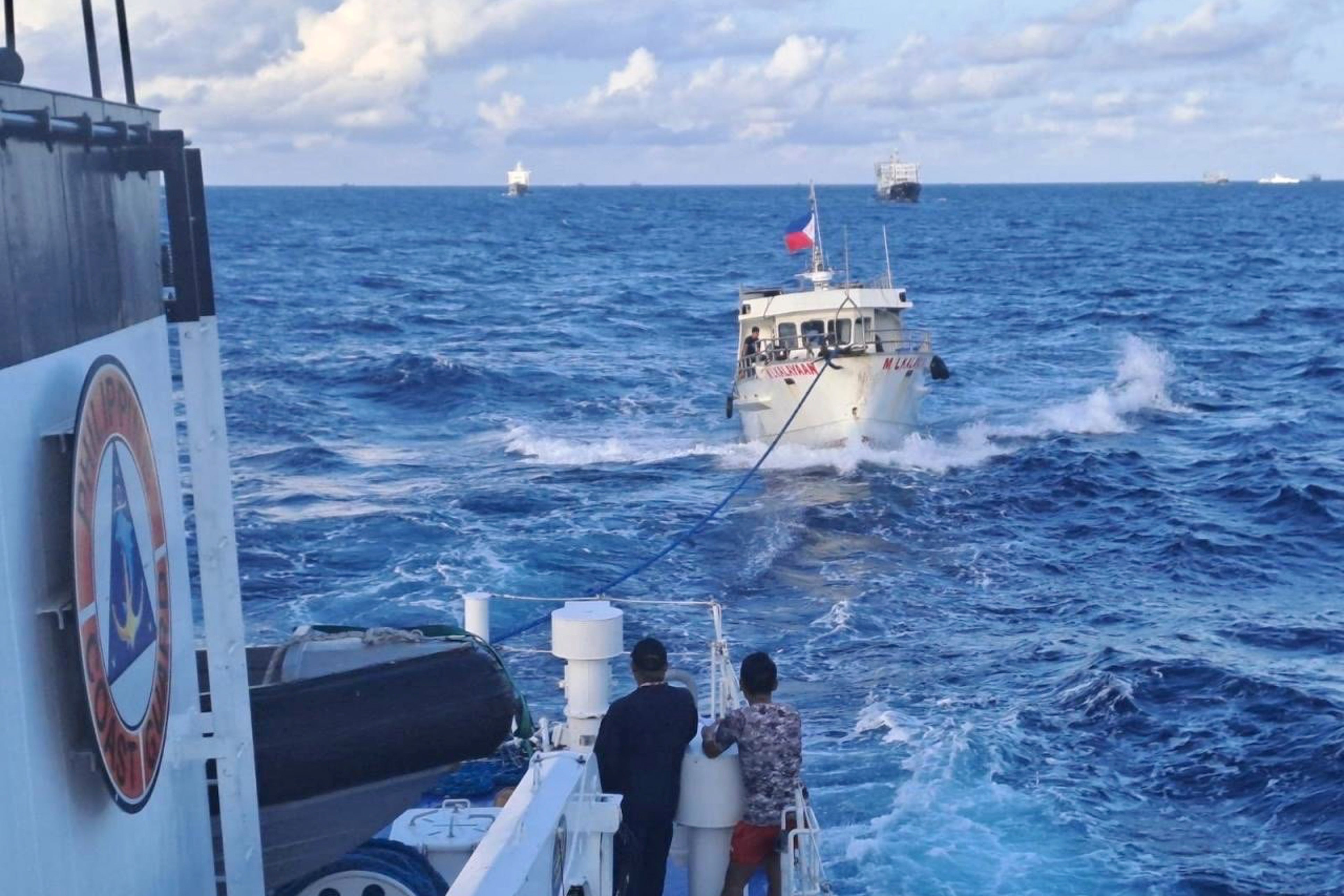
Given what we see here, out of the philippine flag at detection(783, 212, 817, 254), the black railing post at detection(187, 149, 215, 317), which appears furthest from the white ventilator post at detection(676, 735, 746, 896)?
the philippine flag at detection(783, 212, 817, 254)

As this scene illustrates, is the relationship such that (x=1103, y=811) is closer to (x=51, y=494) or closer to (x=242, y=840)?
(x=242, y=840)

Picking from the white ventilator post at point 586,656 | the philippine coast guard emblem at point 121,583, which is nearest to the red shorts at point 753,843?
the white ventilator post at point 586,656

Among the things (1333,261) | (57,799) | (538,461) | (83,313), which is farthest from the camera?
(1333,261)

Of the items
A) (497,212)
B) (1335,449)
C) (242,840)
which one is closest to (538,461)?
(1335,449)

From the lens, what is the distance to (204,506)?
4152mm

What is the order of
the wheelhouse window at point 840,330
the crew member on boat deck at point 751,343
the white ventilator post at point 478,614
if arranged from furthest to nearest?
the crew member on boat deck at point 751,343
the wheelhouse window at point 840,330
the white ventilator post at point 478,614

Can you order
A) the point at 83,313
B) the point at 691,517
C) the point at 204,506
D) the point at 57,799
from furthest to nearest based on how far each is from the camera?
1. the point at 691,517
2. the point at 204,506
3. the point at 83,313
4. the point at 57,799

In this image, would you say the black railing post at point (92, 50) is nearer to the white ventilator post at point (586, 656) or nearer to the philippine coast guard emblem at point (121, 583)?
the philippine coast guard emblem at point (121, 583)

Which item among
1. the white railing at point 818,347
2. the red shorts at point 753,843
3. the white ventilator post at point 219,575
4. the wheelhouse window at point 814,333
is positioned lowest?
the red shorts at point 753,843

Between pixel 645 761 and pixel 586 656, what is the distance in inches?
40.7

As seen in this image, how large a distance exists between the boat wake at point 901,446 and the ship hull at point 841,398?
0.24 m

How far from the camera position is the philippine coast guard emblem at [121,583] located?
3.63 meters

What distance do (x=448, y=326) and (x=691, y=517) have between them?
2997 centimetres

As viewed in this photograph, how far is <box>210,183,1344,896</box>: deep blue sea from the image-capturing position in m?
12.1
